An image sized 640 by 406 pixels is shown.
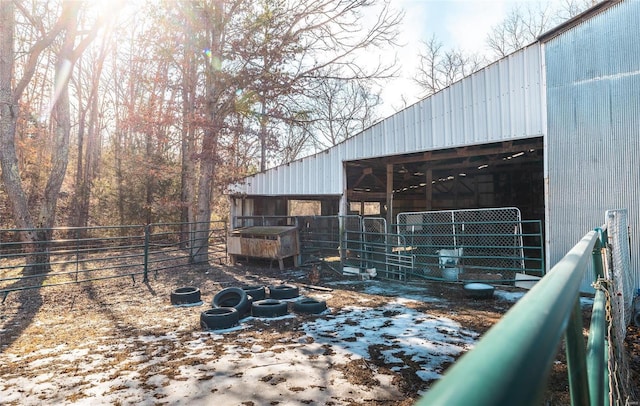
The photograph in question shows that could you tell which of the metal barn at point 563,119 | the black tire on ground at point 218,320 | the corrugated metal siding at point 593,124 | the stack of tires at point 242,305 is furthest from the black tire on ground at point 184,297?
the corrugated metal siding at point 593,124

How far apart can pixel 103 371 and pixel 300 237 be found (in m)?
8.52

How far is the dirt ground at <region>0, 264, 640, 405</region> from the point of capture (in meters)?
3.41

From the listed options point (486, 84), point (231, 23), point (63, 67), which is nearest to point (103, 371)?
point (486, 84)

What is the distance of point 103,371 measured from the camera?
13.0ft

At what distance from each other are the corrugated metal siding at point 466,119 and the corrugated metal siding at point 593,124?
1.15 ft

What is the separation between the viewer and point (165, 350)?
457cm

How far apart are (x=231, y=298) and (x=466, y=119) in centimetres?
642

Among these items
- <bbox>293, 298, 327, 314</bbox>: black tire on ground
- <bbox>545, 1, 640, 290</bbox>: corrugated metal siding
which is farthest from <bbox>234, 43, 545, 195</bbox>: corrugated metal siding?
<bbox>293, 298, 327, 314</bbox>: black tire on ground

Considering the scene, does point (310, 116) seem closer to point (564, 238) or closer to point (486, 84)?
point (486, 84)

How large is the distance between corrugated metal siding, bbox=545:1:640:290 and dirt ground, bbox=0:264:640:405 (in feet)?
6.84

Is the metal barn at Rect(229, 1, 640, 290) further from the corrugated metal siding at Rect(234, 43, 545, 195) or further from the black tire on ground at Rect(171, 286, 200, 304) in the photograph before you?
the black tire on ground at Rect(171, 286, 200, 304)

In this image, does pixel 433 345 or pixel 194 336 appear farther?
pixel 194 336

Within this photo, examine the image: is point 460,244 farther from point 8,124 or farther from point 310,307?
point 8,124

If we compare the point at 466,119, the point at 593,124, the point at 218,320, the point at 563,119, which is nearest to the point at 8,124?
the point at 218,320
